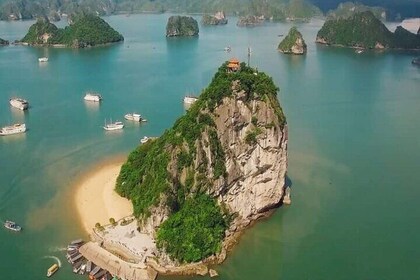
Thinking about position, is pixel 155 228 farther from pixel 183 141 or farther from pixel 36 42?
pixel 36 42

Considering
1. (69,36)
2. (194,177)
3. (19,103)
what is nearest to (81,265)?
(194,177)

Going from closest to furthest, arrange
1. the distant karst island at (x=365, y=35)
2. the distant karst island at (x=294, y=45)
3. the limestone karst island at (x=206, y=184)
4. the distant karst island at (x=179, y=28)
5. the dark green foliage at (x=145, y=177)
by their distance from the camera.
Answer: the limestone karst island at (x=206, y=184)
the dark green foliage at (x=145, y=177)
the distant karst island at (x=294, y=45)
the distant karst island at (x=365, y=35)
the distant karst island at (x=179, y=28)

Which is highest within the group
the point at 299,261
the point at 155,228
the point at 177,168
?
the point at 177,168

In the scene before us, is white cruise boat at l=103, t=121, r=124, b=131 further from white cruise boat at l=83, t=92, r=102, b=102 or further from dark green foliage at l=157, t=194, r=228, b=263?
dark green foliage at l=157, t=194, r=228, b=263

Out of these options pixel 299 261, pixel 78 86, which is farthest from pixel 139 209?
pixel 78 86

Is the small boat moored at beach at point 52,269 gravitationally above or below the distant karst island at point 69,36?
below

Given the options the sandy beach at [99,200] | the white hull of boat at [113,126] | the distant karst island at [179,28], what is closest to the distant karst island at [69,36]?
the distant karst island at [179,28]

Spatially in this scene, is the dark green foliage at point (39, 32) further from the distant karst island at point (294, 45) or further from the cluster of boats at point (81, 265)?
the cluster of boats at point (81, 265)
